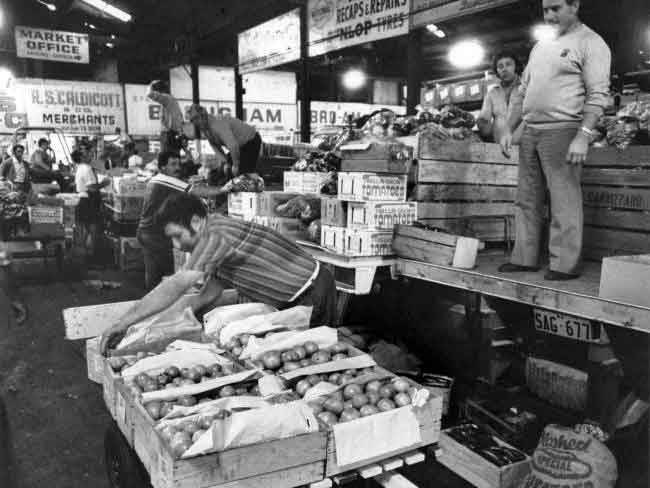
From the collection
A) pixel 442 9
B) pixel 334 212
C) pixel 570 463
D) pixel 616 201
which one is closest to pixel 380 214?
pixel 334 212

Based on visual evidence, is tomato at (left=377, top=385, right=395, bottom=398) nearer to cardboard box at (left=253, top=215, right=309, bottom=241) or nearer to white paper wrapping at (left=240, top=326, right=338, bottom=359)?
white paper wrapping at (left=240, top=326, right=338, bottom=359)

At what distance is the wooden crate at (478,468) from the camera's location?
3131 mm

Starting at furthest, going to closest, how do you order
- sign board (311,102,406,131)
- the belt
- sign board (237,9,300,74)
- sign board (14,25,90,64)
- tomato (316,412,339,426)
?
sign board (311,102,406,131) → sign board (14,25,90,64) → sign board (237,9,300,74) → the belt → tomato (316,412,339,426)

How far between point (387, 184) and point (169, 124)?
5.49 m

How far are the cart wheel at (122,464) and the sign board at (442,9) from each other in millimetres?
5801

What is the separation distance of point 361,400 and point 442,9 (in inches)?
228

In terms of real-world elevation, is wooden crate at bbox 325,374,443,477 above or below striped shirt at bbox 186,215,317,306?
below

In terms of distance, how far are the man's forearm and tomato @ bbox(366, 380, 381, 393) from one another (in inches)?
56.9

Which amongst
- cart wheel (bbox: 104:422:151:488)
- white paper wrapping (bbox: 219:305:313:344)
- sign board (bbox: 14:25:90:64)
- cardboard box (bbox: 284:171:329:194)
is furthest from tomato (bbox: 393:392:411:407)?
sign board (bbox: 14:25:90:64)

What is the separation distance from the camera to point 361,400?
2842 mm

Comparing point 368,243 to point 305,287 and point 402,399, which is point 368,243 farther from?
point 402,399

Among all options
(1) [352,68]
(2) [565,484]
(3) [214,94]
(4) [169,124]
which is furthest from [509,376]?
(1) [352,68]

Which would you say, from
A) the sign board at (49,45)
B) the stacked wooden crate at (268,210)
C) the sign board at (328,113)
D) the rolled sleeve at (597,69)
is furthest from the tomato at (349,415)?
the sign board at (49,45)

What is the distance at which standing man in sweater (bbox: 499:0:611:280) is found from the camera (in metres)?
3.45
